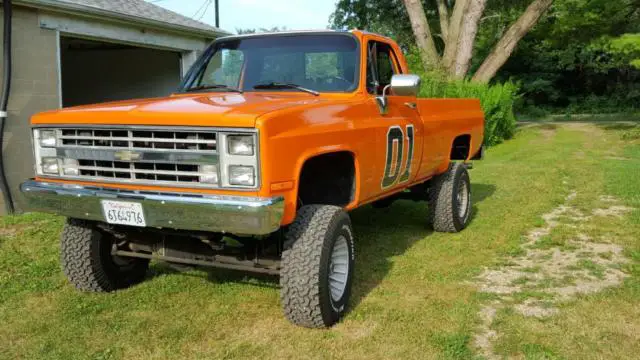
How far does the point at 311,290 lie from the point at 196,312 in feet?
3.42

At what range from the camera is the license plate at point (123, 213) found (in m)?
3.77

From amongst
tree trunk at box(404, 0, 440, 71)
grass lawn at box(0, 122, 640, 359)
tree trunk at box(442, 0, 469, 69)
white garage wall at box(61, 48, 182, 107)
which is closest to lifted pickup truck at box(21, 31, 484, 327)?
grass lawn at box(0, 122, 640, 359)

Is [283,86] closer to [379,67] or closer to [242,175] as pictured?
[379,67]

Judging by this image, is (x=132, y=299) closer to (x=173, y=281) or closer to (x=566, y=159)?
(x=173, y=281)

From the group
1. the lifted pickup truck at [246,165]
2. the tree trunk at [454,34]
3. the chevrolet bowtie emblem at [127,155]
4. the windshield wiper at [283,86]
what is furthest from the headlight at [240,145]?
the tree trunk at [454,34]

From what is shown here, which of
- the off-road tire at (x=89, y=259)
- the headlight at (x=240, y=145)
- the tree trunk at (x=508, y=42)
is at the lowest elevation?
the off-road tire at (x=89, y=259)

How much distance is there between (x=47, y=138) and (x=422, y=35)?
15976 mm

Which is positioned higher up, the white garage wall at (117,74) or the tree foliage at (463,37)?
the tree foliage at (463,37)

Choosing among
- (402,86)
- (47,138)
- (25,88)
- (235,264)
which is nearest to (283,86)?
(402,86)

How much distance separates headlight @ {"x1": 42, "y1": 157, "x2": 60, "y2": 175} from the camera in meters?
4.15

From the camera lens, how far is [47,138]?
4.16 m

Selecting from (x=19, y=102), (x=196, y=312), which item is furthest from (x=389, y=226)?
(x=19, y=102)

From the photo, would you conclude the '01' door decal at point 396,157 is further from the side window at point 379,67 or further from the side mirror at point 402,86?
the side window at point 379,67

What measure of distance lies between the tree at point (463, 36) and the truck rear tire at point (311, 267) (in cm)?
1497
